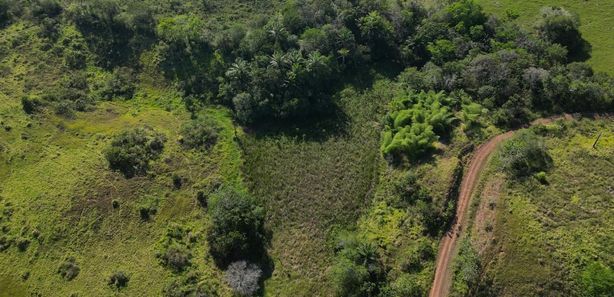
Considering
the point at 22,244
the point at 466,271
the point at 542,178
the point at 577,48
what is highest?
the point at 577,48

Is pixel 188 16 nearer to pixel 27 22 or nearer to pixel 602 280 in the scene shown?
pixel 27 22

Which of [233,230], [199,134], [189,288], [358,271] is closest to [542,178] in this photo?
[358,271]

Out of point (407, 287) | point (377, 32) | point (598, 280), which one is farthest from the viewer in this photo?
point (377, 32)

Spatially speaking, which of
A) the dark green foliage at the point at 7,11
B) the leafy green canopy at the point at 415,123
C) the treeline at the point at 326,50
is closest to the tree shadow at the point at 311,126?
the treeline at the point at 326,50

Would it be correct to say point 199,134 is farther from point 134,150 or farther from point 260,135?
point 134,150

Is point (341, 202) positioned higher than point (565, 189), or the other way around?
point (565, 189)

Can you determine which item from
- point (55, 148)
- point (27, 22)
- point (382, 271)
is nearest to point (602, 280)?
point (382, 271)

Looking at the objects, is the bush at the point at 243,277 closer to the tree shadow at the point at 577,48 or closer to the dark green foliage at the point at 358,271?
the dark green foliage at the point at 358,271
